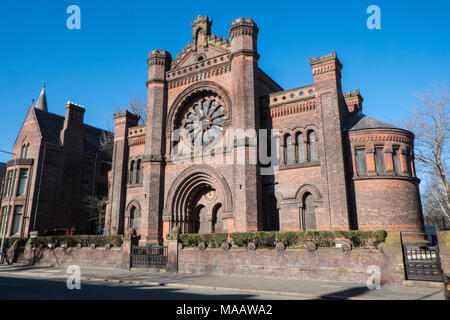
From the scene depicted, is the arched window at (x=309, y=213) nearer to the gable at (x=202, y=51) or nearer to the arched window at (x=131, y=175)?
the gable at (x=202, y=51)

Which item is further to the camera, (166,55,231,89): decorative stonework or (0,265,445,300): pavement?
(166,55,231,89): decorative stonework

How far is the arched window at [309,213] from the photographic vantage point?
771 inches

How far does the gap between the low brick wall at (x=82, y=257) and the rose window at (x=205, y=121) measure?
30.5 ft

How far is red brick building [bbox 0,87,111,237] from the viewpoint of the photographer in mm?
31734

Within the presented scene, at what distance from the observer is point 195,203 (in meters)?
24.2

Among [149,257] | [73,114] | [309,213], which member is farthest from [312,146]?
[73,114]

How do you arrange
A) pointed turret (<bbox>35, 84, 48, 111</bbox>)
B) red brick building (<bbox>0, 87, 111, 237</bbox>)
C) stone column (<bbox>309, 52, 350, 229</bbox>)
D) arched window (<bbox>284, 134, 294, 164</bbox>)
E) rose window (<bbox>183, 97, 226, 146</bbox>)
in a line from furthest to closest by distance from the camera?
pointed turret (<bbox>35, 84, 48, 111</bbox>) < red brick building (<bbox>0, 87, 111, 237</bbox>) < rose window (<bbox>183, 97, 226, 146</bbox>) < arched window (<bbox>284, 134, 294, 164</bbox>) < stone column (<bbox>309, 52, 350, 229</bbox>)

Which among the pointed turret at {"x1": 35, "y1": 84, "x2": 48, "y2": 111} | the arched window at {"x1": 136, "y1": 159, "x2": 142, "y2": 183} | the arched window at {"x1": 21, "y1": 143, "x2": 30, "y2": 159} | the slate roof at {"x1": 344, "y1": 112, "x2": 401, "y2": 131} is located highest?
the pointed turret at {"x1": 35, "y1": 84, "x2": 48, "y2": 111}

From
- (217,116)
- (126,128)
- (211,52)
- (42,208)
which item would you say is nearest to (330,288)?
(217,116)

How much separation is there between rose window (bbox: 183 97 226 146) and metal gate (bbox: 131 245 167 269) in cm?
845

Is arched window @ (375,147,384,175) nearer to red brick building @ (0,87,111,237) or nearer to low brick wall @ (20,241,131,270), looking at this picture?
low brick wall @ (20,241,131,270)

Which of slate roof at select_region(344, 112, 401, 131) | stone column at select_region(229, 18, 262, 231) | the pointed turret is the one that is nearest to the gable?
stone column at select_region(229, 18, 262, 231)

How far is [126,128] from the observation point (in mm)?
29188

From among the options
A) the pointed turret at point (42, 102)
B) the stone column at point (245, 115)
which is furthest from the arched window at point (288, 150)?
the pointed turret at point (42, 102)
